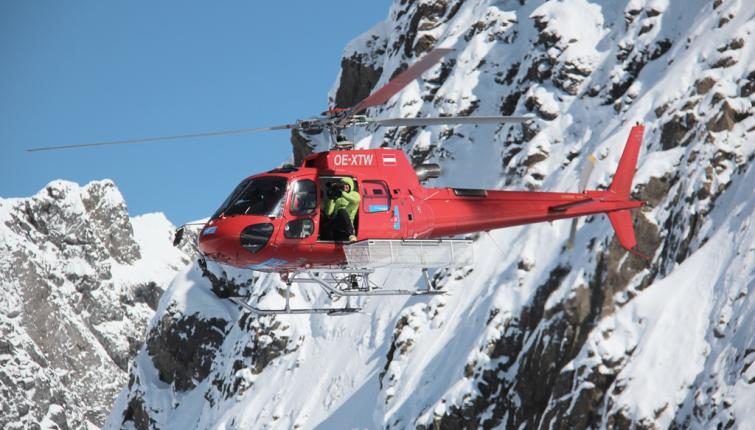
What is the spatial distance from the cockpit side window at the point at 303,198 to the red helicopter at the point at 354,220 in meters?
0.02

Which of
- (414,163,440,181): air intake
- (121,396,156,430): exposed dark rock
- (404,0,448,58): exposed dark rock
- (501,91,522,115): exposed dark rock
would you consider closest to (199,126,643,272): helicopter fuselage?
(414,163,440,181): air intake

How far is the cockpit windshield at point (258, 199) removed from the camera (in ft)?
103

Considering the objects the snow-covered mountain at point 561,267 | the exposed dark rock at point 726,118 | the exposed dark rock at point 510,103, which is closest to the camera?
the snow-covered mountain at point 561,267

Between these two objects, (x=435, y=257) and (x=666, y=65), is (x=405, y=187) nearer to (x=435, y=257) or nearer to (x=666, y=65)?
(x=435, y=257)

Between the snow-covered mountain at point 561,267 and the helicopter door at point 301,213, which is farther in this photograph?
the snow-covered mountain at point 561,267

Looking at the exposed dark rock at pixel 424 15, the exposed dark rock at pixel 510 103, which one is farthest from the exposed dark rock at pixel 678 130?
the exposed dark rock at pixel 424 15

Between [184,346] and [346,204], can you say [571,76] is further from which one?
[184,346]

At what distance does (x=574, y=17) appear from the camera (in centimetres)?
8262

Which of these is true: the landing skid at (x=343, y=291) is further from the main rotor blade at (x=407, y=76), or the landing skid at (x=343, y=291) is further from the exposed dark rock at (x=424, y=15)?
the exposed dark rock at (x=424, y=15)

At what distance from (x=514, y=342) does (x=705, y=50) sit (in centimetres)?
1764

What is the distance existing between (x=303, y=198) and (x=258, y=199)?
42.3 inches

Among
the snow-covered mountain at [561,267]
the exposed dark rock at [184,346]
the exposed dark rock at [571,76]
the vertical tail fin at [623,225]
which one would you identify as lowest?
the vertical tail fin at [623,225]

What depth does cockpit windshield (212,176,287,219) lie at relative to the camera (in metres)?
31.4

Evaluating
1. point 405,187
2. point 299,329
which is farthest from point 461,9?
point 405,187
